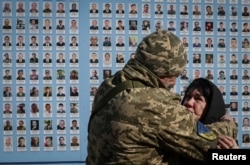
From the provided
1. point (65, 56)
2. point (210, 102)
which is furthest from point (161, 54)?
point (65, 56)

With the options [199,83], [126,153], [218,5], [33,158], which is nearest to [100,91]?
[126,153]

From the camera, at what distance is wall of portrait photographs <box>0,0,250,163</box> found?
192cm

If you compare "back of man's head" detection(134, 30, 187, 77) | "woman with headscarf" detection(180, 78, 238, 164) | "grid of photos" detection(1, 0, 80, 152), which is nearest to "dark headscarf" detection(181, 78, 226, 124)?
"woman with headscarf" detection(180, 78, 238, 164)

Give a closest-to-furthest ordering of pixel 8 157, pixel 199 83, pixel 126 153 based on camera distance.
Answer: pixel 126 153
pixel 199 83
pixel 8 157

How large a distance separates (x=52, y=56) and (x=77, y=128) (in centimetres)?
39

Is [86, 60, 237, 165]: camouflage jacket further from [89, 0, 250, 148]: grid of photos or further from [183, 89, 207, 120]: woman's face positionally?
[89, 0, 250, 148]: grid of photos

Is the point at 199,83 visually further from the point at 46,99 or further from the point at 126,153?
the point at 46,99

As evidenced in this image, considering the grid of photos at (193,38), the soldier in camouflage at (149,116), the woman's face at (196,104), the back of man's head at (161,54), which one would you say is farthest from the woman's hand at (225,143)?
the grid of photos at (193,38)

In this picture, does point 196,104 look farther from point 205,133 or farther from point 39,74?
point 39,74

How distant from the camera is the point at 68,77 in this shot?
194cm

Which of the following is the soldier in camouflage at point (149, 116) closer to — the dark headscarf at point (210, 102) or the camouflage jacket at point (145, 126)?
the camouflage jacket at point (145, 126)

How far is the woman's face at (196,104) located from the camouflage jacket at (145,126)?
41 centimetres

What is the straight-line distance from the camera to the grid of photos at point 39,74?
1.91 meters

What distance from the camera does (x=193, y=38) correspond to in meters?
2.04
